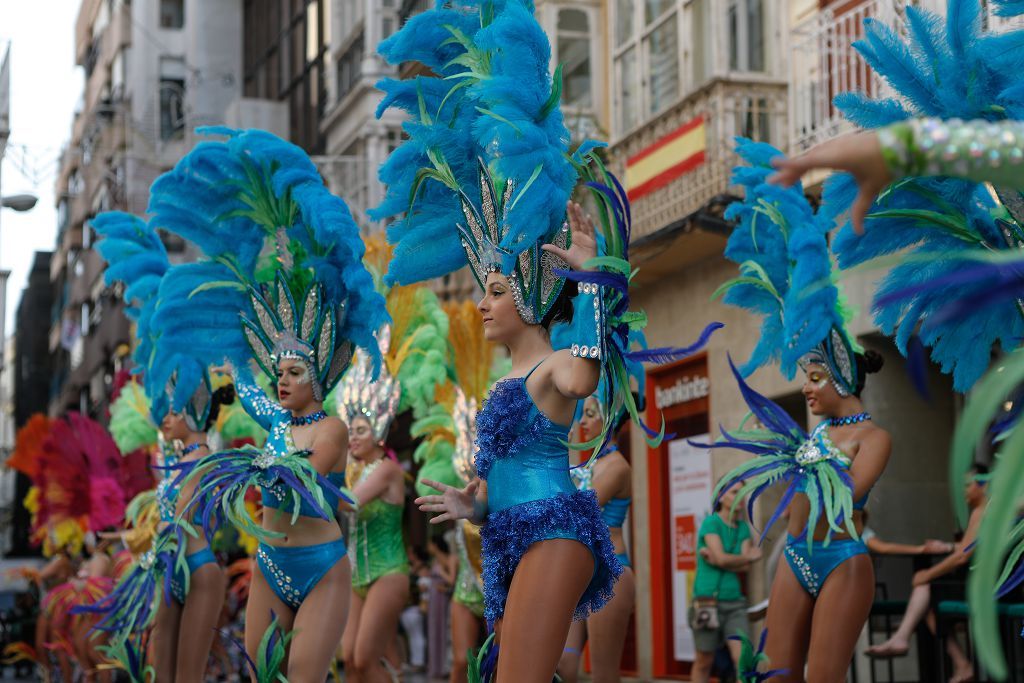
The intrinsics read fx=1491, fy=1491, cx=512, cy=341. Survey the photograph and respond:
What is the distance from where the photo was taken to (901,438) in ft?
38.9

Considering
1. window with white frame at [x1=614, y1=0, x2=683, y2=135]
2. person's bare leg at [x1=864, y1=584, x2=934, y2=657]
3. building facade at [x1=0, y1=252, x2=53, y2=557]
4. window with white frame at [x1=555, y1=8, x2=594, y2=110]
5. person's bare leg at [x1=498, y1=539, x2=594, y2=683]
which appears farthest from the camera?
building facade at [x1=0, y1=252, x2=53, y2=557]

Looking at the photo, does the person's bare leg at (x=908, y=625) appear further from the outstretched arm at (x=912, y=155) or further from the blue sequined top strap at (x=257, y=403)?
the outstretched arm at (x=912, y=155)

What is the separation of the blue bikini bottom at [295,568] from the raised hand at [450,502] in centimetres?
175

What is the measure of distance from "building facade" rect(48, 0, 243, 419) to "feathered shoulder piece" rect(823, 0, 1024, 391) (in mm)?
25108

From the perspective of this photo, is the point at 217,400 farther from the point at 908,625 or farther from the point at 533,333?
the point at 908,625

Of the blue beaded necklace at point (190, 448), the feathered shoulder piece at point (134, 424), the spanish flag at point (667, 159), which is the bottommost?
the blue beaded necklace at point (190, 448)

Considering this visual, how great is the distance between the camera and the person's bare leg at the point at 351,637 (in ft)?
27.1

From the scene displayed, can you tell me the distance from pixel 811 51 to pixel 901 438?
3567mm

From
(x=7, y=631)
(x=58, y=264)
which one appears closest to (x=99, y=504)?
(x=7, y=631)

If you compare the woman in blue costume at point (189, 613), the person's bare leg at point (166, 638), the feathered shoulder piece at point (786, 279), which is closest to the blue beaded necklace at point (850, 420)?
the feathered shoulder piece at point (786, 279)

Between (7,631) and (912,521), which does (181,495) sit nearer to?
(912,521)

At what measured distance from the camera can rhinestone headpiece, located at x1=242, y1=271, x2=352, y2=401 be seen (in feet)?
23.4

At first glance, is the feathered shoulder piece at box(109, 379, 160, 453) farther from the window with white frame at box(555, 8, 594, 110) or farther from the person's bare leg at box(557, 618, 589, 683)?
the window with white frame at box(555, 8, 594, 110)

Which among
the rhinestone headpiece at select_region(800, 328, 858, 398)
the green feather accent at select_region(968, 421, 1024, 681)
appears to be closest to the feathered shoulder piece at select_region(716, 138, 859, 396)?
the rhinestone headpiece at select_region(800, 328, 858, 398)
